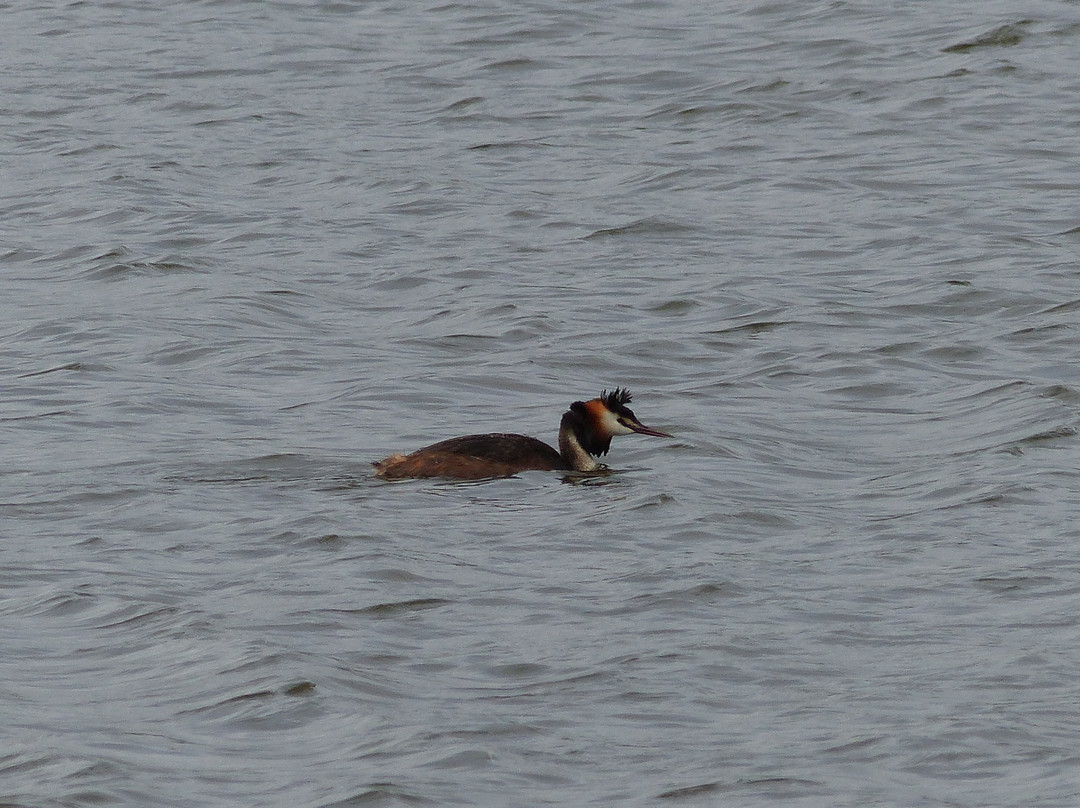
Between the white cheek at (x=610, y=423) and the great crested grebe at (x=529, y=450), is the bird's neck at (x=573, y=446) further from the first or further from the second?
the white cheek at (x=610, y=423)

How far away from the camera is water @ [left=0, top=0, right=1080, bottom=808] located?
744 cm

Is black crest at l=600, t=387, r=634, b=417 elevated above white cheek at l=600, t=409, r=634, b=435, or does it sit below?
above

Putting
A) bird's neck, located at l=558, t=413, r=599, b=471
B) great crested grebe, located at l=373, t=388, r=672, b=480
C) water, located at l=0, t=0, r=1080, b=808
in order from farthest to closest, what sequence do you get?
bird's neck, located at l=558, t=413, r=599, b=471, great crested grebe, located at l=373, t=388, r=672, b=480, water, located at l=0, t=0, r=1080, b=808

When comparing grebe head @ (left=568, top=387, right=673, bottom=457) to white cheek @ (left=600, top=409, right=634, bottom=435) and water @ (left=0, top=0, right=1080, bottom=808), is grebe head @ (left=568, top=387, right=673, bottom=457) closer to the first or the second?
white cheek @ (left=600, top=409, right=634, bottom=435)

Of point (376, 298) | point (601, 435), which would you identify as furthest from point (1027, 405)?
point (376, 298)

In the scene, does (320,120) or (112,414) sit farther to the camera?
(320,120)

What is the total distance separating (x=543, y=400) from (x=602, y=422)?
134cm

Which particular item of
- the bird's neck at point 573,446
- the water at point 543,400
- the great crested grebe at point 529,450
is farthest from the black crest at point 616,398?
the water at point 543,400

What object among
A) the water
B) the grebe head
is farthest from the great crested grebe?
the water

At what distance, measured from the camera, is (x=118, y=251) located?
16.6m

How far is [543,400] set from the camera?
13062mm

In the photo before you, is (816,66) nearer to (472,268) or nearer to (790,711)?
(472,268)

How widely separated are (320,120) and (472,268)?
5.30m

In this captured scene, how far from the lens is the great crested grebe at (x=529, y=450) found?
11.0 meters
